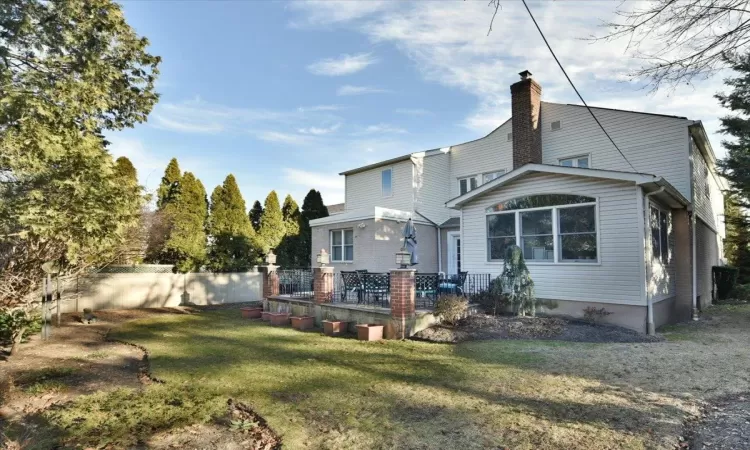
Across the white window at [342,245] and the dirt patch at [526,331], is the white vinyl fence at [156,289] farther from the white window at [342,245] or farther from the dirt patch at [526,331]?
the dirt patch at [526,331]

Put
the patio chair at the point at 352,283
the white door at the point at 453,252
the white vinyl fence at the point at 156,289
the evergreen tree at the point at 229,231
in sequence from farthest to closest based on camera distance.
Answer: the evergreen tree at the point at 229,231
the white door at the point at 453,252
the white vinyl fence at the point at 156,289
the patio chair at the point at 352,283

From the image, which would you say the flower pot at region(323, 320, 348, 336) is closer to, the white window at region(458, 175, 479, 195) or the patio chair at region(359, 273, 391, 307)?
the patio chair at region(359, 273, 391, 307)

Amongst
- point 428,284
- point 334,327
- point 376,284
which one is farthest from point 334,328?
point 428,284

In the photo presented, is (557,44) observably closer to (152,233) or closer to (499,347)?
(499,347)

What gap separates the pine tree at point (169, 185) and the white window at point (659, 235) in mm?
16829

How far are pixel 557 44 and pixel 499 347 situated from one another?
216 inches

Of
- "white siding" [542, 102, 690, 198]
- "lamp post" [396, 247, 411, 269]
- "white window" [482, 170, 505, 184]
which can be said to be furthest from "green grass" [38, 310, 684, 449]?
"white window" [482, 170, 505, 184]

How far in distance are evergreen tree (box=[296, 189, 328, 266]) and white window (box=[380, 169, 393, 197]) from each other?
5594mm

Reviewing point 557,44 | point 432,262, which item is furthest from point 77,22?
point 432,262

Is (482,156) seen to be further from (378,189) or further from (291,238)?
(291,238)

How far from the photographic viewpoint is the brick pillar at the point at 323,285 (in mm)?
11266

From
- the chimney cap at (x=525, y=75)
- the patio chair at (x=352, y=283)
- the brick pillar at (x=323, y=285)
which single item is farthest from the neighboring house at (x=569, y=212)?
→ the brick pillar at (x=323, y=285)

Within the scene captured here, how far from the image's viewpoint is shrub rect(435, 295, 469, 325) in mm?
9539

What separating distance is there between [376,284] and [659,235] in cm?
791
